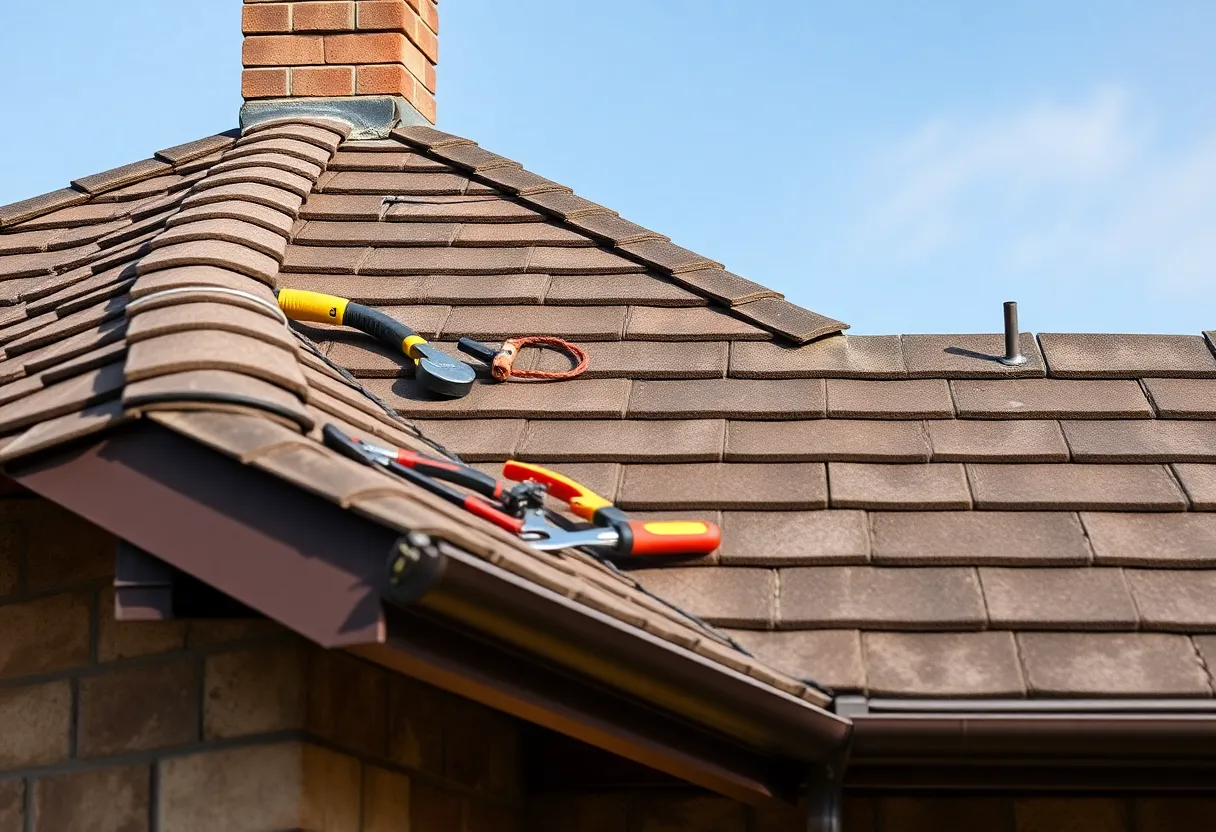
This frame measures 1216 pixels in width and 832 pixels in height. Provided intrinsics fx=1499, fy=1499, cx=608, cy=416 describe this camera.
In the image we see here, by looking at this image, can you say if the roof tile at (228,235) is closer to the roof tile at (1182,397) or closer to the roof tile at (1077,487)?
the roof tile at (1077,487)

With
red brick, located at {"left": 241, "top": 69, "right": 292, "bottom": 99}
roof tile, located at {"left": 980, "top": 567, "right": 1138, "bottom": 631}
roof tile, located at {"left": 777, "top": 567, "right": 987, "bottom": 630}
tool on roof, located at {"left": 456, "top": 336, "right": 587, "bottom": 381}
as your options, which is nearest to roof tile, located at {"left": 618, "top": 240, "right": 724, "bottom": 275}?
tool on roof, located at {"left": 456, "top": 336, "right": 587, "bottom": 381}

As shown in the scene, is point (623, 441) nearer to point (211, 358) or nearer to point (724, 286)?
point (724, 286)

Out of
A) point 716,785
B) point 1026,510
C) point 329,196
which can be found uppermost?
point 329,196

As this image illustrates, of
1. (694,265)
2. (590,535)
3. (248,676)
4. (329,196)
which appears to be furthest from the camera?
(329,196)

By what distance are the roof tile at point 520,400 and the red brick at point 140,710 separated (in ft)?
4.58

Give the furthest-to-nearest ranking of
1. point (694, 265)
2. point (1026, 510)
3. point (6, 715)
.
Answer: point (694, 265), point (1026, 510), point (6, 715)

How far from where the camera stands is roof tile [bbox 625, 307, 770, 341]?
15.1 ft

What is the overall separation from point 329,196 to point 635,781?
2638 mm

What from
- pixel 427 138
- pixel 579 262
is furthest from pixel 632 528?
pixel 427 138

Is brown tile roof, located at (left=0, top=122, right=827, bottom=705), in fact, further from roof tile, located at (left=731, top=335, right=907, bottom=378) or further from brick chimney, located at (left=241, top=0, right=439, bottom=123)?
brick chimney, located at (left=241, top=0, right=439, bottom=123)

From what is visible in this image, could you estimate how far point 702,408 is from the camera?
424 centimetres

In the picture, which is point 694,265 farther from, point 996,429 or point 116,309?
point 116,309

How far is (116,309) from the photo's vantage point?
3480 mm

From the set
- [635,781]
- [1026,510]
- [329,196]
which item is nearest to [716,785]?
[635,781]
